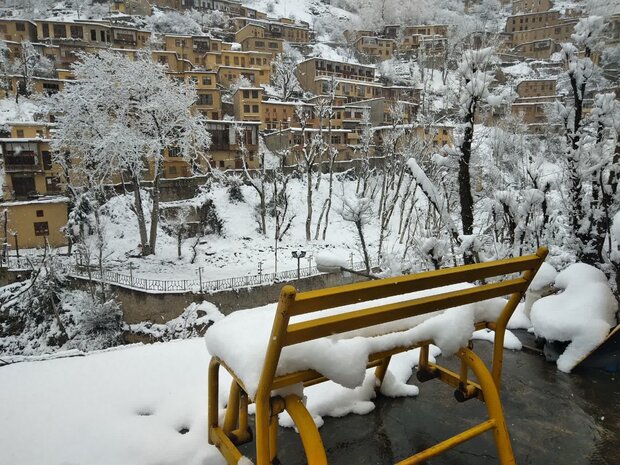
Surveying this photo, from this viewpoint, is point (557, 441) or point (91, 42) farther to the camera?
point (91, 42)

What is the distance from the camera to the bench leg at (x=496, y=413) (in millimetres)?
1739

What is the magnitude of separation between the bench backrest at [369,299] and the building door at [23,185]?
31142mm

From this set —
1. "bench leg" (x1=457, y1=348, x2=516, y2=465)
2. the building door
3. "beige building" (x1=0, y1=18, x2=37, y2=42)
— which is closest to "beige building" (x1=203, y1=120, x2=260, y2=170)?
the building door

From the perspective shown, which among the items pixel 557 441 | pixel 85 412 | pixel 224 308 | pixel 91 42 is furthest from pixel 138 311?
pixel 91 42

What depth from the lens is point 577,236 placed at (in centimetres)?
576

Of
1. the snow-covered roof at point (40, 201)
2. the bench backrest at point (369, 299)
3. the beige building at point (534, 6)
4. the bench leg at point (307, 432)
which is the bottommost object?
the snow-covered roof at point (40, 201)

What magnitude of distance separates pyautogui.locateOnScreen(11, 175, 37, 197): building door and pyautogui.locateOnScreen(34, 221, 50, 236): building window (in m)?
3.59

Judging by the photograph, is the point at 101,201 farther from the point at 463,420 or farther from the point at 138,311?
the point at 463,420

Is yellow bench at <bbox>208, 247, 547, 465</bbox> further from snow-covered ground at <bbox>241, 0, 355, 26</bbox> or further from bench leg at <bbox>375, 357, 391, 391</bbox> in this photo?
snow-covered ground at <bbox>241, 0, 355, 26</bbox>

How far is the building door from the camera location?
26.2m

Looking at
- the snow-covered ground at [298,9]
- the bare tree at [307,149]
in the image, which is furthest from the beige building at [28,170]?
the snow-covered ground at [298,9]

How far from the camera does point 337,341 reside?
5.13ft

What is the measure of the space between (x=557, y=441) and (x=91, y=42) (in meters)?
53.5

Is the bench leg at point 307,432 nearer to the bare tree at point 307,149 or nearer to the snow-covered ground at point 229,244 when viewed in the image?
the snow-covered ground at point 229,244
